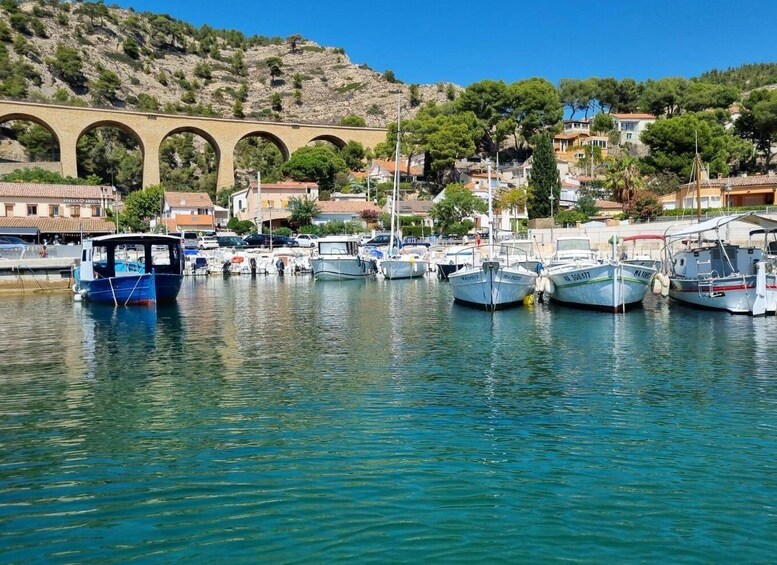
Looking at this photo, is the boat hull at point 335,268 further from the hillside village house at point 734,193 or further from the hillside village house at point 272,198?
the hillside village house at point 734,193

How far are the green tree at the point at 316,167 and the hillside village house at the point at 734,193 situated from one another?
120 ft

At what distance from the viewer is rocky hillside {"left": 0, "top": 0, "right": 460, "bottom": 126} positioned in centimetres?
11181

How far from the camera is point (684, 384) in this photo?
1251cm

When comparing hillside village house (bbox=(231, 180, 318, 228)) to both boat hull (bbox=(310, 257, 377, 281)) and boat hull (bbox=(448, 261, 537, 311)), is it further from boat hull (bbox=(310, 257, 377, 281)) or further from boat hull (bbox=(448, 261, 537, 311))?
boat hull (bbox=(448, 261, 537, 311))

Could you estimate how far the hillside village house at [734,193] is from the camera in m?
56.3

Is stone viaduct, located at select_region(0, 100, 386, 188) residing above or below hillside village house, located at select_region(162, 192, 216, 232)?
above

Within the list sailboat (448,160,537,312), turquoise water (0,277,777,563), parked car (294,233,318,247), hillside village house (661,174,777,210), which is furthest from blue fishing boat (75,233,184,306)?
hillside village house (661,174,777,210)

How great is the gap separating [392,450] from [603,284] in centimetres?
1710

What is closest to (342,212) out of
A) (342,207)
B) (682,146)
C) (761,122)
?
(342,207)

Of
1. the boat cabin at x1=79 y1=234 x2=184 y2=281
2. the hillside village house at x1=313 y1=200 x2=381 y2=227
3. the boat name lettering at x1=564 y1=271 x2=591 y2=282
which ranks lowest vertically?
the boat name lettering at x1=564 y1=271 x2=591 y2=282

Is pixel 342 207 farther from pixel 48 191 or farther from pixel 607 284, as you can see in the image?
pixel 607 284

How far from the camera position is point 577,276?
2469cm

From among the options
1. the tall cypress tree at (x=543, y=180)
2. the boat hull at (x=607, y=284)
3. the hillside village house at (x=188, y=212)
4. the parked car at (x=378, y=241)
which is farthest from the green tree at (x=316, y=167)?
the boat hull at (x=607, y=284)

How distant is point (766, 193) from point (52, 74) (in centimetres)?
10443
